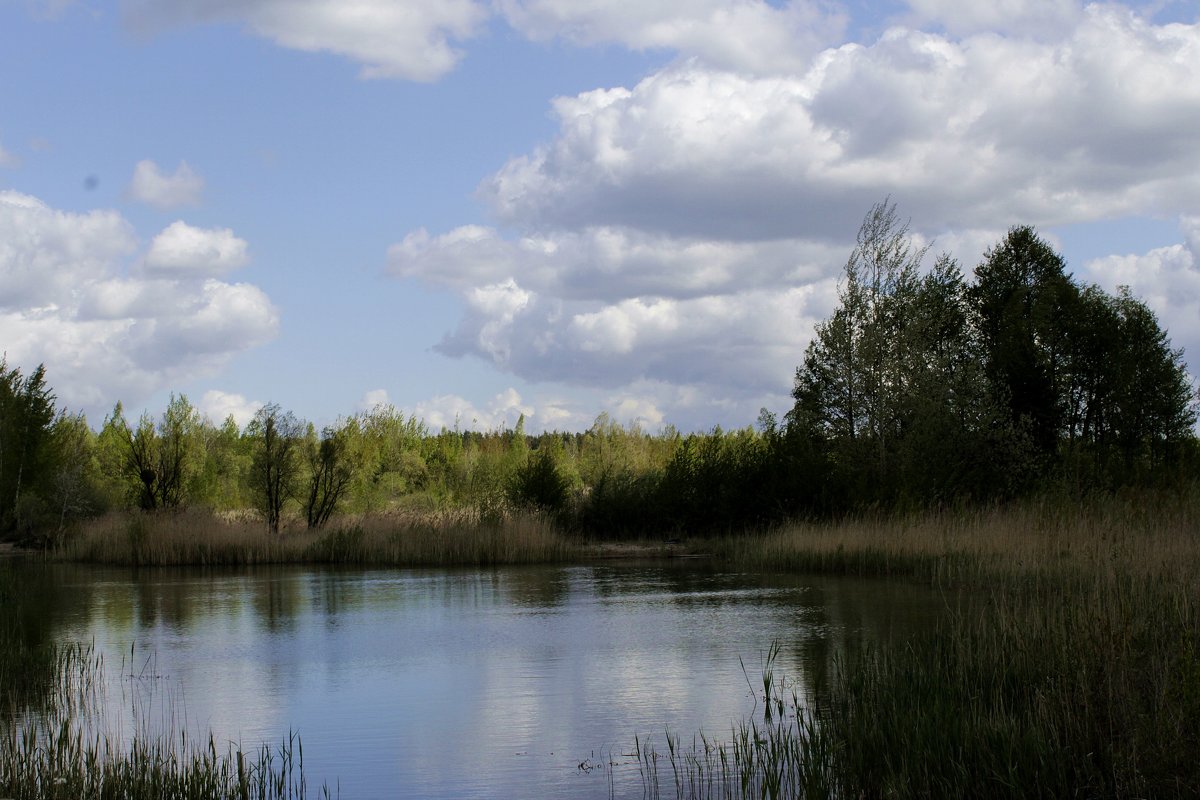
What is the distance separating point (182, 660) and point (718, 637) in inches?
269

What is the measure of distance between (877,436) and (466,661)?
2231 cm

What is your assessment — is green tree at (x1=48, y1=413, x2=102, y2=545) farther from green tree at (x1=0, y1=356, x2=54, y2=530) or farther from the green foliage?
the green foliage

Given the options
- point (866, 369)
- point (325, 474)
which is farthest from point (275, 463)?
point (866, 369)

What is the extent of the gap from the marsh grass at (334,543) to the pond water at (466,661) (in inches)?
218

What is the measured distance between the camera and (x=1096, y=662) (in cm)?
689

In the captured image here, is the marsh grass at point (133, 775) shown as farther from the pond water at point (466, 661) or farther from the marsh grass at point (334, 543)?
the marsh grass at point (334, 543)

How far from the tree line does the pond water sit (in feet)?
28.4

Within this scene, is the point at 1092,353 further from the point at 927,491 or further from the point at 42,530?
the point at 42,530

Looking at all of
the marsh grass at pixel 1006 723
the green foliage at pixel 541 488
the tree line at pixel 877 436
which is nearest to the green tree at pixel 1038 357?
the tree line at pixel 877 436

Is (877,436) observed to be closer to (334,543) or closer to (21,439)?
(334,543)

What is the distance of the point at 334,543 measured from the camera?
100 feet

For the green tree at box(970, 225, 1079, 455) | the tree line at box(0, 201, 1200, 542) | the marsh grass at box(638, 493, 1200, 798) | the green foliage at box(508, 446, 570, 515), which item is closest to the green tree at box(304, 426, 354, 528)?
the tree line at box(0, 201, 1200, 542)

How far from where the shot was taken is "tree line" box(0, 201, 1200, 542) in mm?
30234

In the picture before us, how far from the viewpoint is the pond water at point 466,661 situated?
8.74m
